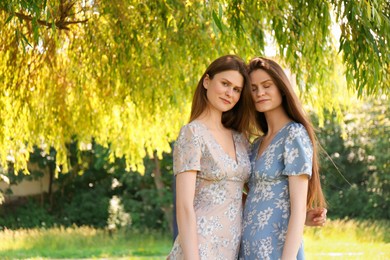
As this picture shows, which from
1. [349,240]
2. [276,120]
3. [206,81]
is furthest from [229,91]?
[349,240]

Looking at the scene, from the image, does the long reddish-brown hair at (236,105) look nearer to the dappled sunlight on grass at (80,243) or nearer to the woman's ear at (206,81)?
the woman's ear at (206,81)

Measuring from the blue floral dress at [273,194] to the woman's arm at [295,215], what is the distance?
47 millimetres

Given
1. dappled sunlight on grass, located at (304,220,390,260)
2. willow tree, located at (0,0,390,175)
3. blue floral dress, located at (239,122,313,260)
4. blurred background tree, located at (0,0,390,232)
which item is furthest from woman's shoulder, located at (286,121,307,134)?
dappled sunlight on grass, located at (304,220,390,260)

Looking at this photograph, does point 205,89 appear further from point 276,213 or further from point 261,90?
point 276,213

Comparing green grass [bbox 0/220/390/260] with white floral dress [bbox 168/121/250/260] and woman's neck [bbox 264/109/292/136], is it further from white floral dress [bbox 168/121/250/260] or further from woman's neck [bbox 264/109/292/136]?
white floral dress [bbox 168/121/250/260]

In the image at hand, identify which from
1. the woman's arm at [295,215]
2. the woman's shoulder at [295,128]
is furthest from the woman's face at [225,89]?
the woman's arm at [295,215]

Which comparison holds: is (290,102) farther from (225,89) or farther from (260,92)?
(225,89)

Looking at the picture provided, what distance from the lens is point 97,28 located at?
7.41 m

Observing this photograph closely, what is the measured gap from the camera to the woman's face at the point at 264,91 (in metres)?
3.77

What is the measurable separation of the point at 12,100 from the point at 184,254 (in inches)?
192

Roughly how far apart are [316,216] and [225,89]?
740 millimetres

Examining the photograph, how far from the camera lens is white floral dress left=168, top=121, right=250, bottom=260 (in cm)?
364

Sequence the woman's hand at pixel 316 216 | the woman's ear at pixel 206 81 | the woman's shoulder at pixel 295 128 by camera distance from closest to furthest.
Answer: the woman's shoulder at pixel 295 128 < the woman's ear at pixel 206 81 < the woman's hand at pixel 316 216

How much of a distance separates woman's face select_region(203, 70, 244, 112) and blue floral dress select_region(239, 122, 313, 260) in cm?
27
